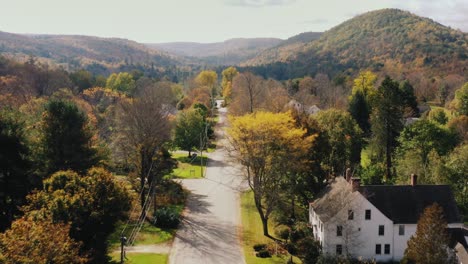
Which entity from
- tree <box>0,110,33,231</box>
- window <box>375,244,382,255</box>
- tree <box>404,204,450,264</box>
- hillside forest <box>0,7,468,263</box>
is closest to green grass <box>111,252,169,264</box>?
hillside forest <box>0,7,468,263</box>

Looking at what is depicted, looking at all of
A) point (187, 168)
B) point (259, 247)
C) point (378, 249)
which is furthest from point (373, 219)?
point (187, 168)

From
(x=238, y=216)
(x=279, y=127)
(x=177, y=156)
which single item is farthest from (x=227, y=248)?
(x=177, y=156)

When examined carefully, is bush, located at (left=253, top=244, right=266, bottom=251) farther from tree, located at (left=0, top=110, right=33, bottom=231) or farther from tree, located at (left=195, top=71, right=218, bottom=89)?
tree, located at (left=195, top=71, right=218, bottom=89)

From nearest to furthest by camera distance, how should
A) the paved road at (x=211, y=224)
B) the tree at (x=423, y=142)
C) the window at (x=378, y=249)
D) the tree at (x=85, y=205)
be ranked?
1. the tree at (x=85, y=205)
2. the window at (x=378, y=249)
3. the paved road at (x=211, y=224)
4. the tree at (x=423, y=142)

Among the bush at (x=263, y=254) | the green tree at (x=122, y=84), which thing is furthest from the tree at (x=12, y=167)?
the green tree at (x=122, y=84)

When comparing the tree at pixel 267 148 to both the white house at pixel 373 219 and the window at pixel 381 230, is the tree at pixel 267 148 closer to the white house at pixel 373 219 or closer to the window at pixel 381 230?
the white house at pixel 373 219

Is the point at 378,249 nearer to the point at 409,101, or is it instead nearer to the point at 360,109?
the point at 409,101

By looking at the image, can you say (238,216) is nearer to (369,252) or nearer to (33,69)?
(369,252)
